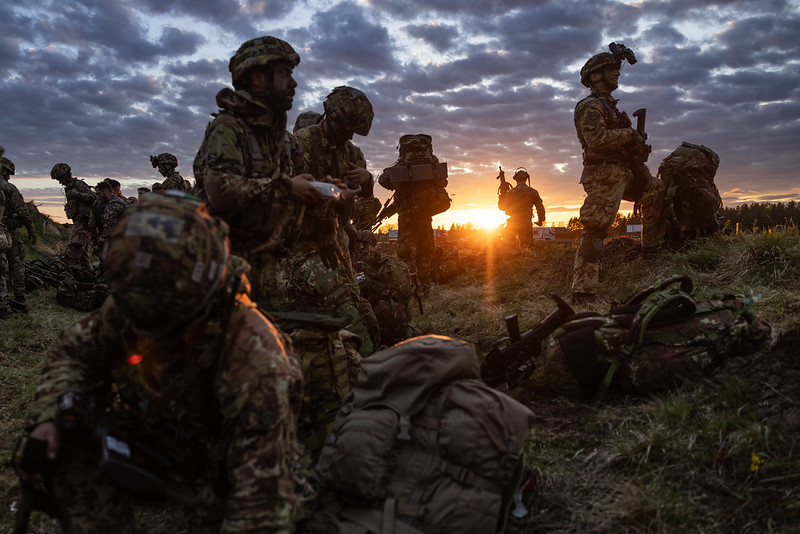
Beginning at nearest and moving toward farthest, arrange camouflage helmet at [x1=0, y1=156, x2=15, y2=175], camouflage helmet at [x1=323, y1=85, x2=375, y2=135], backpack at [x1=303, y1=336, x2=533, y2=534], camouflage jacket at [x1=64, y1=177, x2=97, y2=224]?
1. backpack at [x1=303, y1=336, x2=533, y2=534]
2. camouflage helmet at [x1=323, y1=85, x2=375, y2=135]
3. camouflage helmet at [x1=0, y1=156, x2=15, y2=175]
4. camouflage jacket at [x1=64, y1=177, x2=97, y2=224]

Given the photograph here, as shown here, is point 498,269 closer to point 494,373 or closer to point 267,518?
point 494,373

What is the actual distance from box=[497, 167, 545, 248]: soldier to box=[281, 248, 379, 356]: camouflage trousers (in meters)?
10.3

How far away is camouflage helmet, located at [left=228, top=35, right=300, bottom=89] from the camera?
3414 mm

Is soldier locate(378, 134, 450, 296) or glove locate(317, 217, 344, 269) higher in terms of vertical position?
soldier locate(378, 134, 450, 296)

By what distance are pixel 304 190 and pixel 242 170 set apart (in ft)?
1.39

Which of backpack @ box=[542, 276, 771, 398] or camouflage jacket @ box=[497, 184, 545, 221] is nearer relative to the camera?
backpack @ box=[542, 276, 771, 398]

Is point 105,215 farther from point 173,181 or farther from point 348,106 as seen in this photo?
point 348,106

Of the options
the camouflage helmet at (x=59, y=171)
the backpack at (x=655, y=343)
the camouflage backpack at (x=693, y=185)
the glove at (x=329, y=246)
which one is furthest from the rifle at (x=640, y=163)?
the camouflage helmet at (x=59, y=171)

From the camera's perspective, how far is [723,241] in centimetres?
710

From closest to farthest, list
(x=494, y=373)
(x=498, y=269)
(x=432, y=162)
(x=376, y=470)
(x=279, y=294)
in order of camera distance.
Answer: (x=376, y=470)
(x=279, y=294)
(x=494, y=373)
(x=432, y=162)
(x=498, y=269)

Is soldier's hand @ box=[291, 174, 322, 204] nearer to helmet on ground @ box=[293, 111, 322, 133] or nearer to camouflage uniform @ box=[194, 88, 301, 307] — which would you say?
camouflage uniform @ box=[194, 88, 301, 307]

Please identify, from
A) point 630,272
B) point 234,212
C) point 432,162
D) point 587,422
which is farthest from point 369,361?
point 432,162

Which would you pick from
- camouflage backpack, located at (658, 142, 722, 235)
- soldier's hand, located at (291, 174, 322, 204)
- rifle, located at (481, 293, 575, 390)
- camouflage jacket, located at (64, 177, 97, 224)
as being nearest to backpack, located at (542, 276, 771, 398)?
rifle, located at (481, 293, 575, 390)

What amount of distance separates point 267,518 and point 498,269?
366 inches
